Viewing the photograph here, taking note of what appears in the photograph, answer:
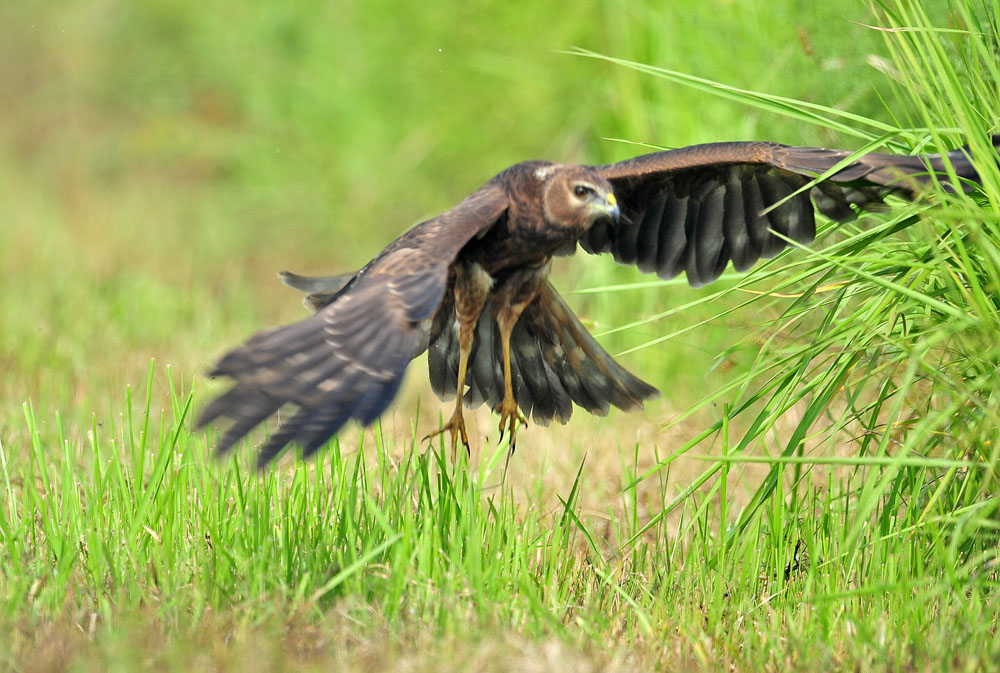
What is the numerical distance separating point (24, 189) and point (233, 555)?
10285 millimetres

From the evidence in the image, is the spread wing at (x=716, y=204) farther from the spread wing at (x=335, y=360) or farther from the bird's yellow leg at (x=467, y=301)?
the spread wing at (x=335, y=360)

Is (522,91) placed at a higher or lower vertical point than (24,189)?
lower

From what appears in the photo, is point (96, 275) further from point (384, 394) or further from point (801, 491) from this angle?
point (384, 394)

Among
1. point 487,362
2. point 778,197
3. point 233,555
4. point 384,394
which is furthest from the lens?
point 487,362

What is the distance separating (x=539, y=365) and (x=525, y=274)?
0.45 metres

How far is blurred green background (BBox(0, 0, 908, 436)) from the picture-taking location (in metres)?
6.38

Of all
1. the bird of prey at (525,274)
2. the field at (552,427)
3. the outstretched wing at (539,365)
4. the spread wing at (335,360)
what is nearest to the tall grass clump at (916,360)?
the field at (552,427)

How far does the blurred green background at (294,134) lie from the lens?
251 inches

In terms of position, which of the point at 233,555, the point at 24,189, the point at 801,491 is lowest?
the point at 801,491

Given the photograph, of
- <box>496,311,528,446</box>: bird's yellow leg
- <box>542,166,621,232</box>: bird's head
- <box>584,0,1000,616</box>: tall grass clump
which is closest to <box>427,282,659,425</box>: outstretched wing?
<box>496,311,528,446</box>: bird's yellow leg

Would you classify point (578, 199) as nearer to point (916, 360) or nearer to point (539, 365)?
point (539, 365)

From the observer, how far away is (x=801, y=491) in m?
4.99

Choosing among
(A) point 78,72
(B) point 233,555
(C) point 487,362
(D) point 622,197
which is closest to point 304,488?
(B) point 233,555

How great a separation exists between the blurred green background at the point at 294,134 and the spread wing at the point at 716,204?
0.33 meters
